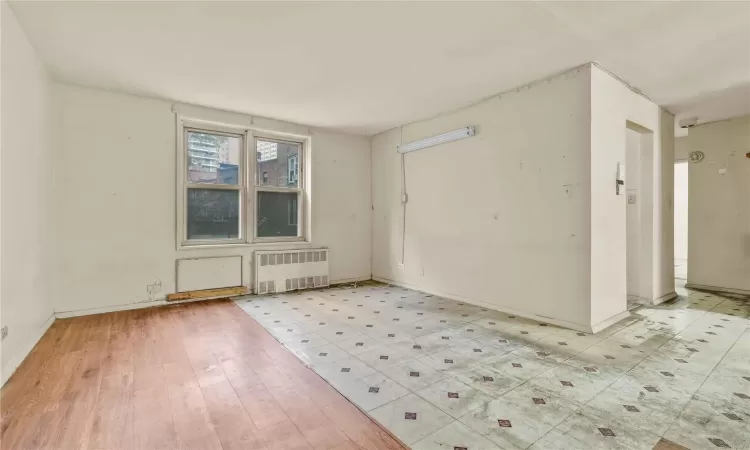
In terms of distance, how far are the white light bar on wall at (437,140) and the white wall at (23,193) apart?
4364 mm

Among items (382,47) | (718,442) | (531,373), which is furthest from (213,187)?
(718,442)

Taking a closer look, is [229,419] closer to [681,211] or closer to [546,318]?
[546,318]

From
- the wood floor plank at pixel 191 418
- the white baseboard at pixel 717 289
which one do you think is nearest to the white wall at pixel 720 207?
the white baseboard at pixel 717 289

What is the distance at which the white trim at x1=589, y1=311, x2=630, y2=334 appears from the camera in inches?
133

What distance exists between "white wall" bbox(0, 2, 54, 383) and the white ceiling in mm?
315

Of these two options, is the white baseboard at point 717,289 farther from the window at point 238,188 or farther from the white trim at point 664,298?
the window at point 238,188

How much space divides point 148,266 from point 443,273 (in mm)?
3990

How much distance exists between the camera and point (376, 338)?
3.28 meters

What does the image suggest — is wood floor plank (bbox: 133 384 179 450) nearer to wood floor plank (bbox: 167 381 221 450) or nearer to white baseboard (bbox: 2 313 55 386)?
wood floor plank (bbox: 167 381 221 450)

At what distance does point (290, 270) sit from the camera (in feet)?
17.6

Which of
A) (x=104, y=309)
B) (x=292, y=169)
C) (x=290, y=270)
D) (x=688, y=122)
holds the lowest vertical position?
(x=104, y=309)

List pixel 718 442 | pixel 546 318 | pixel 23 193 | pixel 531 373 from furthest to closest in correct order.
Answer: pixel 546 318 < pixel 23 193 < pixel 531 373 < pixel 718 442

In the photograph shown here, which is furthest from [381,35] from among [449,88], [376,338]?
[376,338]

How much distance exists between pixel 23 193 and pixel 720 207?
8601mm
